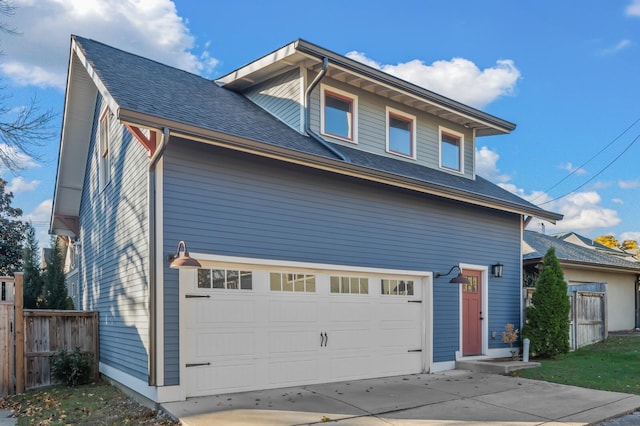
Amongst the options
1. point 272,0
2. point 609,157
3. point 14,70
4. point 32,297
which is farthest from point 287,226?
point 609,157

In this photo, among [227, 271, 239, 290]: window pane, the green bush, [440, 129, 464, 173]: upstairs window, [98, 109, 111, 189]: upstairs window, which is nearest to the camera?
[227, 271, 239, 290]: window pane

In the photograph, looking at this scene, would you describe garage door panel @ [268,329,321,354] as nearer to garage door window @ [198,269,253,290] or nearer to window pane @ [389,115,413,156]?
garage door window @ [198,269,253,290]

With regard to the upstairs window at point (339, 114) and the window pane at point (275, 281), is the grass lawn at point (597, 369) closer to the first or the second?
the window pane at point (275, 281)

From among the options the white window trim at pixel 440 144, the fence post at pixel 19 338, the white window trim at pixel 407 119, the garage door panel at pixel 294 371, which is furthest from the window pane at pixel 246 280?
the white window trim at pixel 440 144

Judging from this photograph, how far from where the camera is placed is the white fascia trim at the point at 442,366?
10.4m

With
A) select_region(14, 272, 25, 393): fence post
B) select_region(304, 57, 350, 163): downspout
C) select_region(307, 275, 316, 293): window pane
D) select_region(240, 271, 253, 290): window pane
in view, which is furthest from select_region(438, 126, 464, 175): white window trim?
select_region(14, 272, 25, 393): fence post

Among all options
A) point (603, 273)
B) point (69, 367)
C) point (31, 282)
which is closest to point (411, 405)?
point (69, 367)

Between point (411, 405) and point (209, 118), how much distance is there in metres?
5.23

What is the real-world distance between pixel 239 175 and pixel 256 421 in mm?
3563

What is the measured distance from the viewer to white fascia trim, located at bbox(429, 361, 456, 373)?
1043 centimetres

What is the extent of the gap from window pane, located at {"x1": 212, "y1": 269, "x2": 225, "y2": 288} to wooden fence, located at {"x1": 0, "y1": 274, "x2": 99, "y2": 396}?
3.64 meters

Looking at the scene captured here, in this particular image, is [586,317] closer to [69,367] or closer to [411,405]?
[411,405]

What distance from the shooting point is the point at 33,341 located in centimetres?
909

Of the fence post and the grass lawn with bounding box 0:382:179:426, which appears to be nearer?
the grass lawn with bounding box 0:382:179:426
